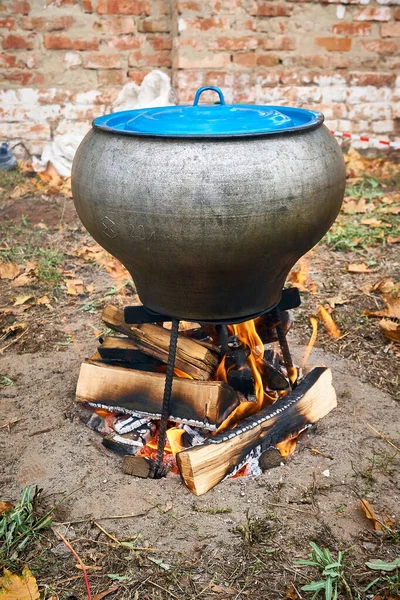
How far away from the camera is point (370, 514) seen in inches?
86.4

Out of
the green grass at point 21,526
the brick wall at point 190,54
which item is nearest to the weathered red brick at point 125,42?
the brick wall at point 190,54

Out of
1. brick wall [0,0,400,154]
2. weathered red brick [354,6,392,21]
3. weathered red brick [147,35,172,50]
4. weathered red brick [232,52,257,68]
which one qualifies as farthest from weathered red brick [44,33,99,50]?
weathered red brick [354,6,392,21]

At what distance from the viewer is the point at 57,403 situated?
2932 mm

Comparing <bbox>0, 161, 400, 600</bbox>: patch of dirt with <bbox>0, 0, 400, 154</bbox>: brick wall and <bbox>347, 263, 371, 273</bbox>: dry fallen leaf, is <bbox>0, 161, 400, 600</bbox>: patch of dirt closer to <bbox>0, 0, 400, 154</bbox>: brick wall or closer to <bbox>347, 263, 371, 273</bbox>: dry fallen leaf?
<bbox>347, 263, 371, 273</bbox>: dry fallen leaf

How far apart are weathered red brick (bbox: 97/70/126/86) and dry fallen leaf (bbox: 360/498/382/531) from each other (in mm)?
5100

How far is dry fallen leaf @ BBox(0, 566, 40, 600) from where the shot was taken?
1.88m

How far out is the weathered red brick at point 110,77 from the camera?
6.16 metres

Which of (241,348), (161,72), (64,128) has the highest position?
(161,72)

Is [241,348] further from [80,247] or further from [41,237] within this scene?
[41,237]

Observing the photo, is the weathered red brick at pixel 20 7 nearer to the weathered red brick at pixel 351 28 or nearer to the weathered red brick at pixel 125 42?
the weathered red brick at pixel 125 42

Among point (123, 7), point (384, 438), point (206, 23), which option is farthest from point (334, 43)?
point (384, 438)

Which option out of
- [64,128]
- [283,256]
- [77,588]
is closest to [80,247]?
[64,128]

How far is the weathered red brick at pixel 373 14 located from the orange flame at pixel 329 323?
3.85 m

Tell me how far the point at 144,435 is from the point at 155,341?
1.34 ft
